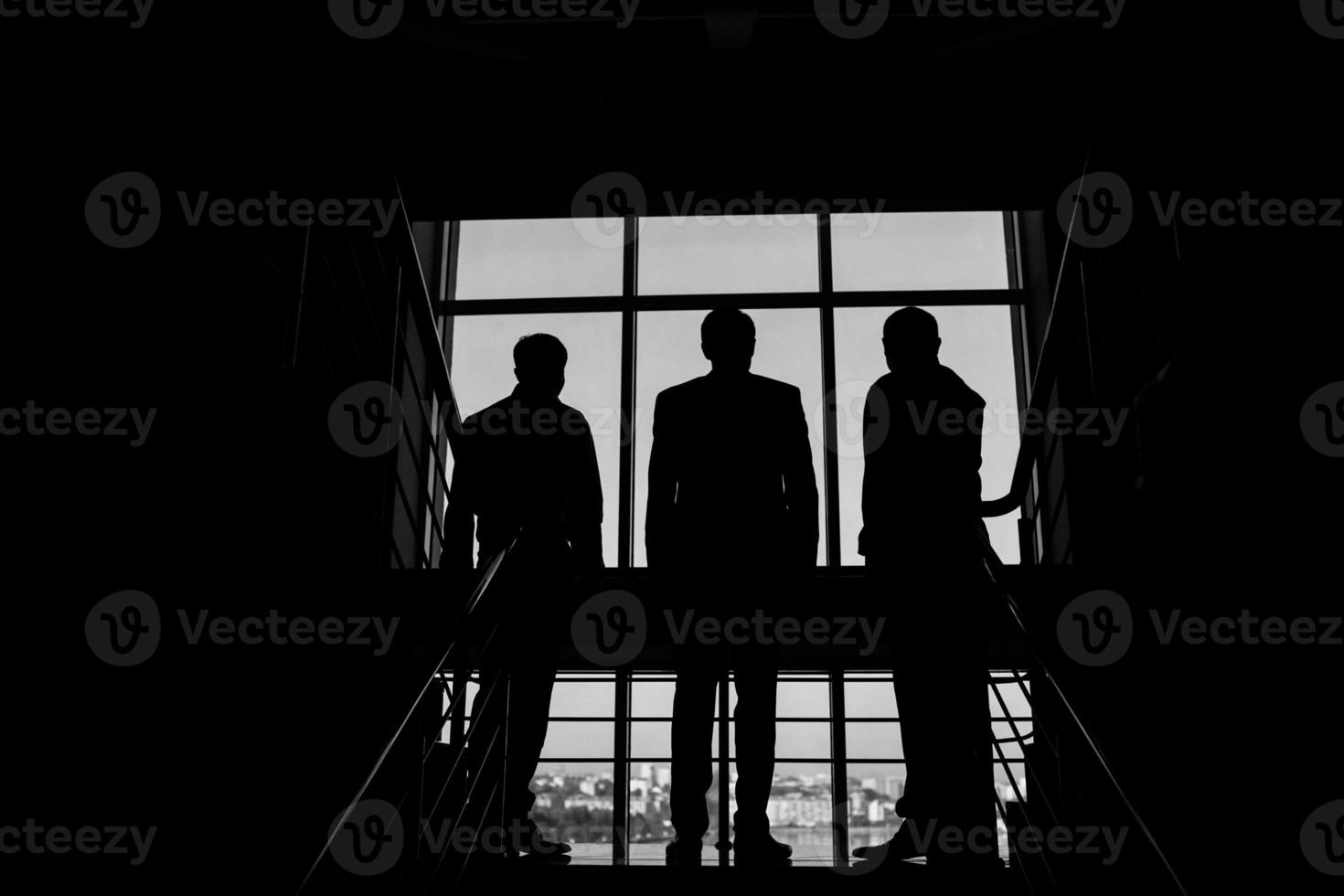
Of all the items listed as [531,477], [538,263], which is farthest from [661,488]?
[538,263]

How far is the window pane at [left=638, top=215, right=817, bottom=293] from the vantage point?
7.16m

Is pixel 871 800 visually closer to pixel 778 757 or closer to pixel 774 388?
pixel 778 757

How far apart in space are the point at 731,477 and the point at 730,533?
0.42 feet

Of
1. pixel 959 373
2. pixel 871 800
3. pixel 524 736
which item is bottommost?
pixel 871 800

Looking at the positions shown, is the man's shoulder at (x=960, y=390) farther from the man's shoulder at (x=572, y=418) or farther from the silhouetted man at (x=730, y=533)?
the man's shoulder at (x=572, y=418)

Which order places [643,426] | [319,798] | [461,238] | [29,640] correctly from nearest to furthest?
[29,640], [319,798], [643,426], [461,238]

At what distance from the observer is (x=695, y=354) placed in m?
7.10

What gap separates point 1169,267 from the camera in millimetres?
3301

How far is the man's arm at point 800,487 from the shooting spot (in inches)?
97.3

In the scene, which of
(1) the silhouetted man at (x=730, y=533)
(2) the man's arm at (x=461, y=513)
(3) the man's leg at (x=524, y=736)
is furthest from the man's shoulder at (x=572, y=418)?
(3) the man's leg at (x=524, y=736)

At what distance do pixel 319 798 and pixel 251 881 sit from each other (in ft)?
0.88

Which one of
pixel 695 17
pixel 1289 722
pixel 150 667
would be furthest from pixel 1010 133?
pixel 150 667

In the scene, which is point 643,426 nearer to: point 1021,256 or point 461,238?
point 461,238

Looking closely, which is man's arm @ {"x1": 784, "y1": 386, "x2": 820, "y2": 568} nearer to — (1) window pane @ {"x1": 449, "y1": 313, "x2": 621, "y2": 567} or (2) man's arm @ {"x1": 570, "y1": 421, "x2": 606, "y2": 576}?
(2) man's arm @ {"x1": 570, "y1": 421, "x2": 606, "y2": 576}
